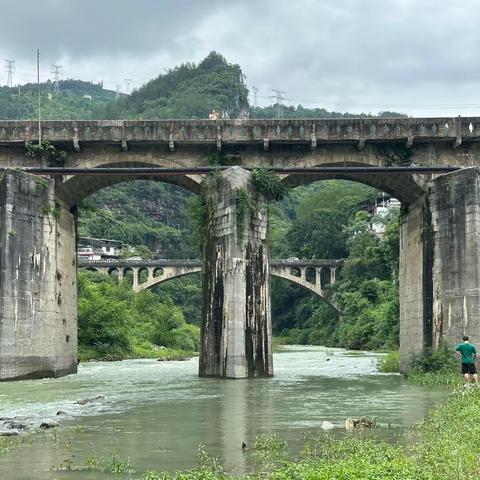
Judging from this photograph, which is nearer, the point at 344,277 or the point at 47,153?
the point at 47,153

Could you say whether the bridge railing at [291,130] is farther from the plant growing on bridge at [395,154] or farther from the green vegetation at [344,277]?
the green vegetation at [344,277]

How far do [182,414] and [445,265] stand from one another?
590 inches

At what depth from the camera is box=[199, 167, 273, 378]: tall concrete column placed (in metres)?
28.4

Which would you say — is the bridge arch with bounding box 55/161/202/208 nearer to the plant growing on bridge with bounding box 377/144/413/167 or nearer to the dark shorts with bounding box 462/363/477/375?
the plant growing on bridge with bounding box 377/144/413/167

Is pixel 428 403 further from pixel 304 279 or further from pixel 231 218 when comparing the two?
pixel 304 279

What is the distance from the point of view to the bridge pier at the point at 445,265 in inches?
1115

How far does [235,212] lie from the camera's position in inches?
1144

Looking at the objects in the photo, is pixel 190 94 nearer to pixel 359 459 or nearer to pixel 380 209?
pixel 380 209

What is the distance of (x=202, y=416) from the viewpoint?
16.7 m

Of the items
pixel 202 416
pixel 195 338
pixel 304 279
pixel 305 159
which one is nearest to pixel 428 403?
pixel 202 416

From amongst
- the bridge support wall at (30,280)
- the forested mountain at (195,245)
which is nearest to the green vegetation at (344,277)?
the forested mountain at (195,245)

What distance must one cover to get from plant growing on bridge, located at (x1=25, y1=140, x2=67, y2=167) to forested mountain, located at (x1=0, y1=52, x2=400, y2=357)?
358cm

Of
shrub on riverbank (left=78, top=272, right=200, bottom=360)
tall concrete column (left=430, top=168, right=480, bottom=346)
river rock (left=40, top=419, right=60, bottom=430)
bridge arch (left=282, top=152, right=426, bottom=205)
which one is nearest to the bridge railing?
bridge arch (left=282, top=152, right=426, bottom=205)

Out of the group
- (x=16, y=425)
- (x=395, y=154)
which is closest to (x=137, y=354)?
(x=395, y=154)
